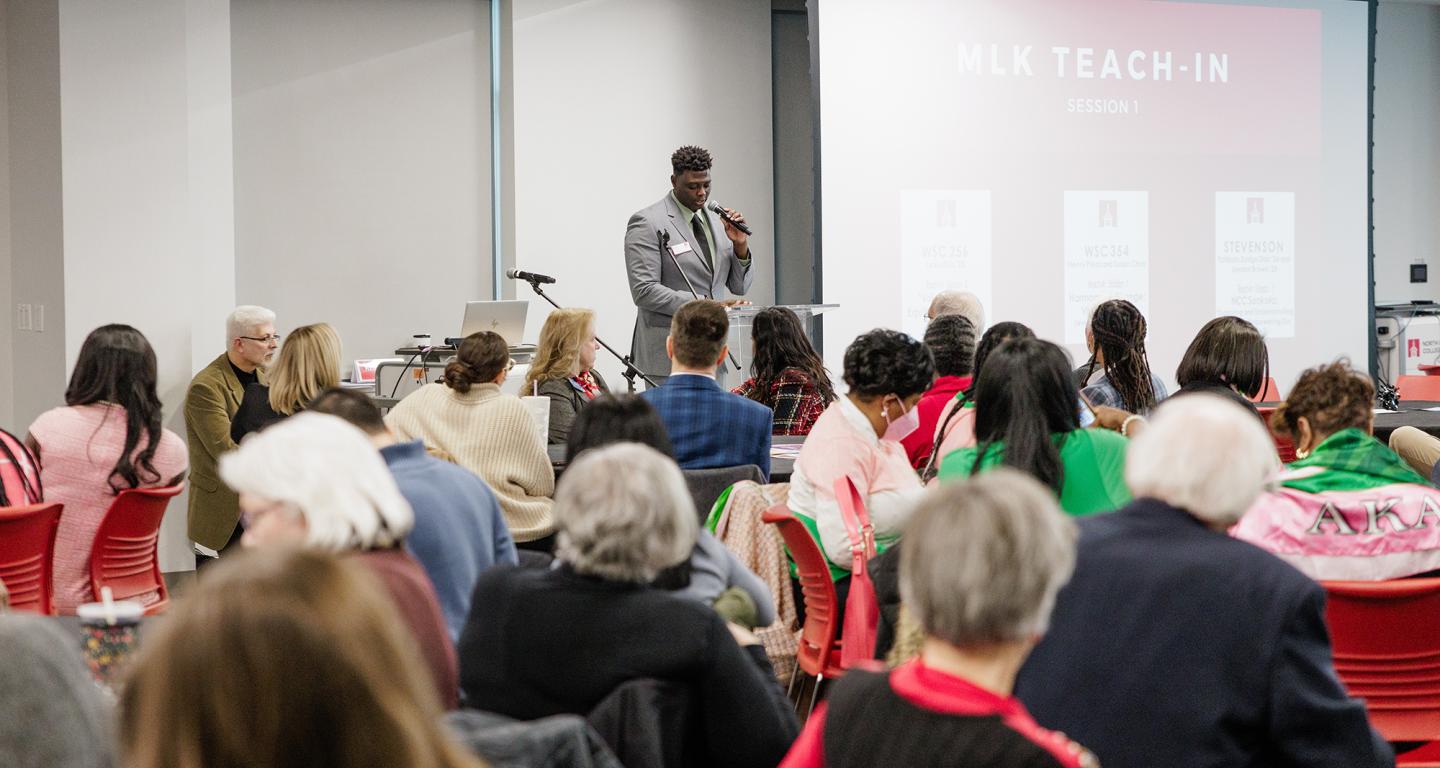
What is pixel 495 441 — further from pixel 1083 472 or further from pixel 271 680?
pixel 271 680

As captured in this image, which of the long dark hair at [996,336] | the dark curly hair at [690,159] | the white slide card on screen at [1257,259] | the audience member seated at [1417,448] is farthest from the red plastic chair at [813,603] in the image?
the white slide card on screen at [1257,259]

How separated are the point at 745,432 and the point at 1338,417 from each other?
1606 millimetres

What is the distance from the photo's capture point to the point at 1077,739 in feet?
6.41

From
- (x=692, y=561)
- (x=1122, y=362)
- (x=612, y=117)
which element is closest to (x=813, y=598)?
(x=692, y=561)

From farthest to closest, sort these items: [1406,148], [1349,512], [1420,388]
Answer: [1406,148] → [1420,388] → [1349,512]

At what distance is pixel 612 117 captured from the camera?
27.5 feet

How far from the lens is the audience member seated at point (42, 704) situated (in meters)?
1.24

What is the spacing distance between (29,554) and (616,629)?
2.20 m

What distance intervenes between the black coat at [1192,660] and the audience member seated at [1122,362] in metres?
2.71

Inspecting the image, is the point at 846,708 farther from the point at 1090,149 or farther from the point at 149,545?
the point at 1090,149

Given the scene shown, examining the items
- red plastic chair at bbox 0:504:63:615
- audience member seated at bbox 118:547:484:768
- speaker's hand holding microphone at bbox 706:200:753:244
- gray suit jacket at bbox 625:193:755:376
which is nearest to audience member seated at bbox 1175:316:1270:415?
speaker's hand holding microphone at bbox 706:200:753:244

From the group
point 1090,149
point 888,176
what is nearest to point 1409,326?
point 1090,149

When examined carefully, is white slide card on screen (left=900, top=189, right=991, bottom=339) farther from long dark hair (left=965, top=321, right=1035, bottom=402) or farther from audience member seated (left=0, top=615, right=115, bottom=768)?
audience member seated (left=0, top=615, right=115, bottom=768)

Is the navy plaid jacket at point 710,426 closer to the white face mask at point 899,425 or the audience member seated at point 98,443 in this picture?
the white face mask at point 899,425
